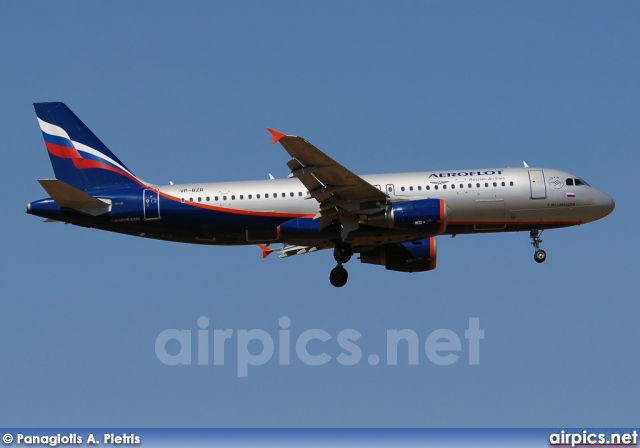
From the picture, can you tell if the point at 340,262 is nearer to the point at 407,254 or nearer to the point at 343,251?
the point at 343,251

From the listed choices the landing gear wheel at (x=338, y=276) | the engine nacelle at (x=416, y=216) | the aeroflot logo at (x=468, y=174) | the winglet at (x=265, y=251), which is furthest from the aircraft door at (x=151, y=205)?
the aeroflot logo at (x=468, y=174)

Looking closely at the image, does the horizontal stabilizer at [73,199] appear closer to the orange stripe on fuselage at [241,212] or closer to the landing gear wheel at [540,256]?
the orange stripe on fuselage at [241,212]

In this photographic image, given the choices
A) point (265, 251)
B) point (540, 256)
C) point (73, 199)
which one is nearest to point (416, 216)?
point (540, 256)

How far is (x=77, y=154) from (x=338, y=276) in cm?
1429

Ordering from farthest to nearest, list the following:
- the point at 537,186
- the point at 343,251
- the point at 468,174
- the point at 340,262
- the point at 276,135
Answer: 1. the point at 340,262
2. the point at 343,251
3. the point at 468,174
4. the point at 537,186
5. the point at 276,135

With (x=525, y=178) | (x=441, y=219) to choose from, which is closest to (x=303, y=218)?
(x=441, y=219)

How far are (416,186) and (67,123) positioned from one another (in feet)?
58.5

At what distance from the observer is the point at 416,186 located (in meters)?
63.4

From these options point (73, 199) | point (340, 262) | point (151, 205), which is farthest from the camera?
point (340, 262)

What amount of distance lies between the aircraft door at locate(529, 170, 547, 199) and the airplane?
0.05 meters

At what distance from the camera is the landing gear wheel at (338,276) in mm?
64875

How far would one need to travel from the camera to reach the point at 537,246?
2554 inches

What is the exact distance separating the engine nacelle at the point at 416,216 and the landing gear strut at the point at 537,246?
5.35m

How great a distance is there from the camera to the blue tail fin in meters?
65.4
